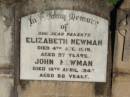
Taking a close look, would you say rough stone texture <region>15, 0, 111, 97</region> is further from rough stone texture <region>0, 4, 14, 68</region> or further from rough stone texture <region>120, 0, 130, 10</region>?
rough stone texture <region>120, 0, 130, 10</region>

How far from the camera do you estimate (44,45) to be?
4.68 metres

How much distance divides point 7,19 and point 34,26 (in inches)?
14.9

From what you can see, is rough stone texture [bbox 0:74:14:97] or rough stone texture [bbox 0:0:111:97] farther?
rough stone texture [bbox 0:74:14:97]

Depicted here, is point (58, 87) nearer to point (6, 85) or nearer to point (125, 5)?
Answer: point (6, 85)

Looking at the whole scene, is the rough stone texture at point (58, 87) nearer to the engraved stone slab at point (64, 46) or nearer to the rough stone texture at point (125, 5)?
the engraved stone slab at point (64, 46)

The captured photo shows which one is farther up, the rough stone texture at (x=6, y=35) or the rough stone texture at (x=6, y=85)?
the rough stone texture at (x=6, y=35)

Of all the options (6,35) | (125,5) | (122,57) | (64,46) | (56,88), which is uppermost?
(125,5)

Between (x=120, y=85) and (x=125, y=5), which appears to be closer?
(x=125, y=5)

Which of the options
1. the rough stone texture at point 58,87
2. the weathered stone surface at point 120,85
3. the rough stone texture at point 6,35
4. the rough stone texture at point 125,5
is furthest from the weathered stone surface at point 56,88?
the rough stone texture at point 125,5

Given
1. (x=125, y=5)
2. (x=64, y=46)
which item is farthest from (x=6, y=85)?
(x=125, y=5)

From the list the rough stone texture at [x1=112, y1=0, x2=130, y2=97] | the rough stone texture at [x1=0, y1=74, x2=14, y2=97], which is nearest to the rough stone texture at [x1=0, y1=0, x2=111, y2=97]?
the rough stone texture at [x1=0, y1=74, x2=14, y2=97]

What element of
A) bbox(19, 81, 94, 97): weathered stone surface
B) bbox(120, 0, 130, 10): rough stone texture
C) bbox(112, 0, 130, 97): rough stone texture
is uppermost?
bbox(120, 0, 130, 10): rough stone texture

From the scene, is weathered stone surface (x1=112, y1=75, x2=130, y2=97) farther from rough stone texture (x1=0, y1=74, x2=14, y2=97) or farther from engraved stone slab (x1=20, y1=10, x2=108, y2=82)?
rough stone texture (x1=0, y1=74, x2=14, y2=97)

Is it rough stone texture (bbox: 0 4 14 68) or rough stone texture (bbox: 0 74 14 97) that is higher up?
rough stone texture (bbox: 0 4 14 68)
